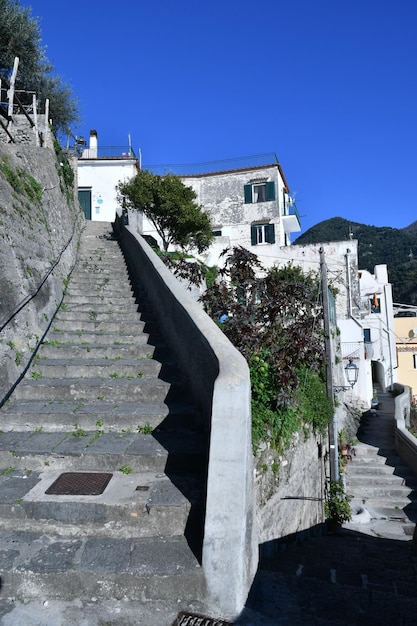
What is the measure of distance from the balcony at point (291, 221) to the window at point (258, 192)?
1.68 m

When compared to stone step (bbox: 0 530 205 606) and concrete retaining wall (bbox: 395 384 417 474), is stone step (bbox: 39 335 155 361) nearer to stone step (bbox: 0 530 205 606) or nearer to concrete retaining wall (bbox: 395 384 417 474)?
stone step (bbox: 0 530 205 606)

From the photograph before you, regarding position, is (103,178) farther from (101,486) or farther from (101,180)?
(101,486)

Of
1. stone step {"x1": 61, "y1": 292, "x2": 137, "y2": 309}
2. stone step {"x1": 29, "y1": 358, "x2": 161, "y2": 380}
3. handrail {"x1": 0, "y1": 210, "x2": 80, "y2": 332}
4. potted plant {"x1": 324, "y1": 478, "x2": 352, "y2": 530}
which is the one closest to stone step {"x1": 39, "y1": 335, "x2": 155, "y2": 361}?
stone step {"x1": 29, "y1": 358, "x2": 161, "y2": 380}

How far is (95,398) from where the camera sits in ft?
17.0

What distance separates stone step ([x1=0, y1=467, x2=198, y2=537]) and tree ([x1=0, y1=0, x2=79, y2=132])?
65.5 feet

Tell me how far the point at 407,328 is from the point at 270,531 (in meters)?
33.9

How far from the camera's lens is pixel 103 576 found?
282 centimetres

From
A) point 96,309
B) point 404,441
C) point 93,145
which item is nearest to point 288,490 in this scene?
point 96,309

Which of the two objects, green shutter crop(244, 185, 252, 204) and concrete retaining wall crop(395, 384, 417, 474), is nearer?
concrete retaining wall crop(395, 384, 417, 474)

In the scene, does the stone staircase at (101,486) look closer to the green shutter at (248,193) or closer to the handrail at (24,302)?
the handrail at (24,302)

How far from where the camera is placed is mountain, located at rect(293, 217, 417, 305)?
54906mm

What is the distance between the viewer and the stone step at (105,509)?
3281 millimetres

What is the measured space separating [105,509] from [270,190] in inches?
1072

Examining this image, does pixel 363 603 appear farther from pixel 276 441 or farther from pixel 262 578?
pixel 276 441
